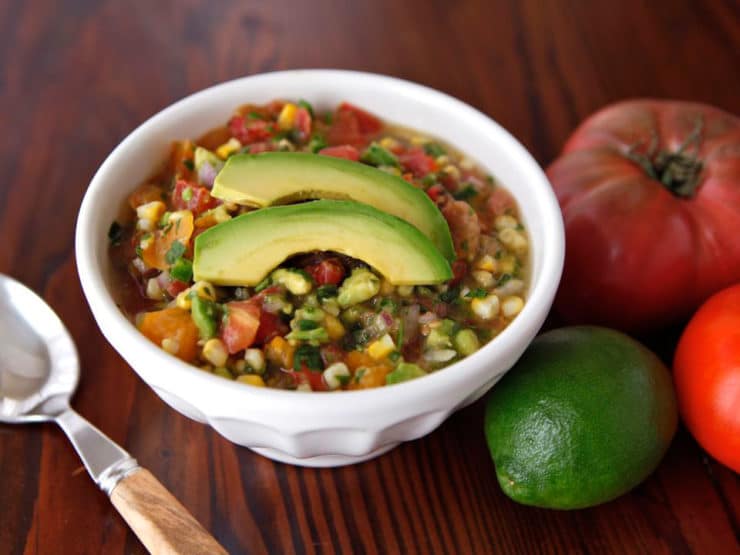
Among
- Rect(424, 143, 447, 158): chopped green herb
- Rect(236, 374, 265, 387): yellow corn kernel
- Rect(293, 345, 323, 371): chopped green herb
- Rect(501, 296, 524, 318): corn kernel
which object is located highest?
Rect(424, 143, 447, 158): chopped green herb

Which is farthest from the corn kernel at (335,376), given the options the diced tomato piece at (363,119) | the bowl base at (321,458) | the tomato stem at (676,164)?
the tomato stem at (676,164)

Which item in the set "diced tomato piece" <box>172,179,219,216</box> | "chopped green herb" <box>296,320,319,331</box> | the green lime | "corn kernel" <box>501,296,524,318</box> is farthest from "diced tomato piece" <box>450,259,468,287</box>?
"diced tomato piece" <box>172,179,219,216</box>

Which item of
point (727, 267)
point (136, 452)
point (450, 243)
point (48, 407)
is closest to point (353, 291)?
point (450, 243)

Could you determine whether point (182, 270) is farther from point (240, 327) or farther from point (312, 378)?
point (312, 378)

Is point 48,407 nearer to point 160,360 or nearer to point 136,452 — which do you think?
point 136,452

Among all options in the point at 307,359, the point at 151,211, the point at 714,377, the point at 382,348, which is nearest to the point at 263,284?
the point at 307,359

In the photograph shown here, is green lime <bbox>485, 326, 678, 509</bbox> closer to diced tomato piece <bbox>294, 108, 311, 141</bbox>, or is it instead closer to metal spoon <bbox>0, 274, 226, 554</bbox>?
metal spoon <bbox>0, 274, 226, 554</bbox>

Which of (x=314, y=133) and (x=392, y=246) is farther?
(x=314, y=133)
